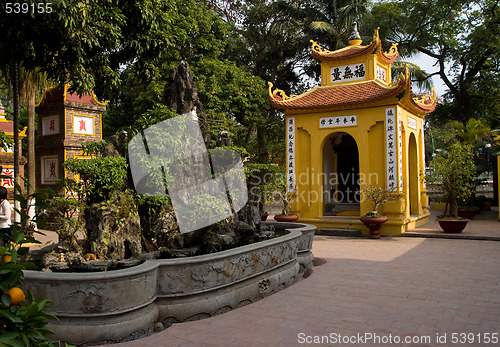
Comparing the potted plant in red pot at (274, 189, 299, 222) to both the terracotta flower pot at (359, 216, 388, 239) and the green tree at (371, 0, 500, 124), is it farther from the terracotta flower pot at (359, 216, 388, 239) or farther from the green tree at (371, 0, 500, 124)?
the green tree at (371, 0, 500, 124)

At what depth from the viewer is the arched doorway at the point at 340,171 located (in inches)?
515

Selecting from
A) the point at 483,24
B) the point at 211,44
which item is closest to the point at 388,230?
the point at 211,44

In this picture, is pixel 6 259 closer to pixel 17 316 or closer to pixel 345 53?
pixel 17 316

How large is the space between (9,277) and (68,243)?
3351 millimetres

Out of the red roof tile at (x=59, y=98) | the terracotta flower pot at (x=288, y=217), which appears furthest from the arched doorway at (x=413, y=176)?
the red roof tile at (x=59, y=98)

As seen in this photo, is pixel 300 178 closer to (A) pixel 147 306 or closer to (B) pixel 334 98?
(B) pixel 334 98

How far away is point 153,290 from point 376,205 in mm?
7745


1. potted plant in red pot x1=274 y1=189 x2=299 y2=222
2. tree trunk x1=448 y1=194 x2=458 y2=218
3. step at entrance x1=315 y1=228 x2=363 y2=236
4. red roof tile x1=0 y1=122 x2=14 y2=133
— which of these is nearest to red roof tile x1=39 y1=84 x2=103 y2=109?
red roof tile x1=0 y1=122 x2=14 y2=133

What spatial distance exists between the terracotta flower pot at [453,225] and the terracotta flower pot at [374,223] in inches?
68.5

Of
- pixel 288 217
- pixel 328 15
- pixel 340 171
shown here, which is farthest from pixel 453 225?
pixel 328 15

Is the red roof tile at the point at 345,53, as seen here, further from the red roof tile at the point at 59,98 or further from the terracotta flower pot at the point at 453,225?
the red roof tile at the point at 59,98

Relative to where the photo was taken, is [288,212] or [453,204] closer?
[453,204]

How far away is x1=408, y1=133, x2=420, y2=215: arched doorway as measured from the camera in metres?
12.5

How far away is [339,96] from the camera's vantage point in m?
11.4
